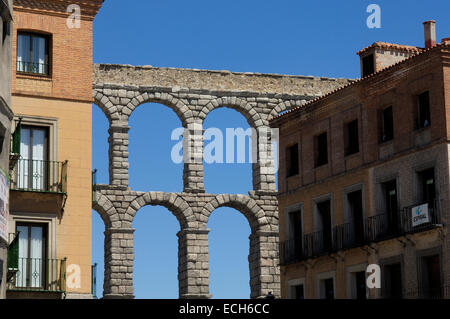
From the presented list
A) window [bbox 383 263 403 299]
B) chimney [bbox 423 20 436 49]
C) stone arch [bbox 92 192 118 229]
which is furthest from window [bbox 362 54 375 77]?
stone arch [bbox 92 192 118 229]

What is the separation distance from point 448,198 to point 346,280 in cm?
591

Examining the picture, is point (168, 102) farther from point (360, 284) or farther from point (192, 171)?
point (360, 284)

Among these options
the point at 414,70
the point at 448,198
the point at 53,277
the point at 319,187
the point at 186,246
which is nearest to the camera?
the point at 53,277

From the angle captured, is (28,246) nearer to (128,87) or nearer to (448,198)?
(448,198)

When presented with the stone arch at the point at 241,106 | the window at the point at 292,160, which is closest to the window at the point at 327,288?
the window at the point at 292,160

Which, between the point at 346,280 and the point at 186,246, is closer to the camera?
the point at 346,280

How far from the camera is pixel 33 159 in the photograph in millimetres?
31219

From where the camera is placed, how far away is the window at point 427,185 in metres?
36.3

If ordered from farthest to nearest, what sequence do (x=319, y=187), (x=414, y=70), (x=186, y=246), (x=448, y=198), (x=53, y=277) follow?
(x=186, y=246) < (x=319, y=187) < (x=414, y=70) < (x=448, y=198) < (x=53, y=277)

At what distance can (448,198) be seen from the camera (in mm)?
35094

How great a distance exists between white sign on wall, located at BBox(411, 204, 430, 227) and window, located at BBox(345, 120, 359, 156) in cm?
515

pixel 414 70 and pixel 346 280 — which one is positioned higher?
pixel 414 70

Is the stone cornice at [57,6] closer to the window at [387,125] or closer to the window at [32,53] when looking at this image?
the window at [32,53]

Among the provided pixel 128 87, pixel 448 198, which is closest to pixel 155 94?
pixel 128 87
